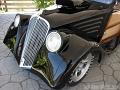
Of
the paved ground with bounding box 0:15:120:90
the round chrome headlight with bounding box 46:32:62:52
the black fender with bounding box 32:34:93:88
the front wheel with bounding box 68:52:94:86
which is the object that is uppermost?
the round chrome headlight with bounding box 46:32:62:52

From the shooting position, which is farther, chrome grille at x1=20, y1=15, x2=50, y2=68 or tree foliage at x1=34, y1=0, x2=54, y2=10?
tree foliage at x1=34, y1=0, x2=54, y2=10

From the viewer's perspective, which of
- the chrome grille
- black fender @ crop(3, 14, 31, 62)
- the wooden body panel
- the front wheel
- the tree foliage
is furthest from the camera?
the tree foliage

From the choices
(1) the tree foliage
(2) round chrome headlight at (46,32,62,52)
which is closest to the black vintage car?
(2) round chrome headlight at (46,32,62,52)

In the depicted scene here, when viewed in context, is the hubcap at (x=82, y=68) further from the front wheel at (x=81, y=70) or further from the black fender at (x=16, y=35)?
the black fender at (x=16, y=35)

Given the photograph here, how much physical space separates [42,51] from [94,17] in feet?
2.93

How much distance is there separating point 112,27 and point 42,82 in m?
1.33

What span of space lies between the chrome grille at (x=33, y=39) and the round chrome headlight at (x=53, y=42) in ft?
0.57

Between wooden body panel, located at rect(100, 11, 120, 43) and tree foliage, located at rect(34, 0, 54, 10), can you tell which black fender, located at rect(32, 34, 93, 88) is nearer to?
wooden body panel, located at rect(100, 11, 120, 43)

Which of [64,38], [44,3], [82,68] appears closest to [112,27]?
[82,68]

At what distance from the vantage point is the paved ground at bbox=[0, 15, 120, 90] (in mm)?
2751

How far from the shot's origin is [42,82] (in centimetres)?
280

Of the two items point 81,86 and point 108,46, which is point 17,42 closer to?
point 81,86

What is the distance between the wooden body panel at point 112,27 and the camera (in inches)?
118

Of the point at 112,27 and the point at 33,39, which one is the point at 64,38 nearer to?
the point at 33,39
